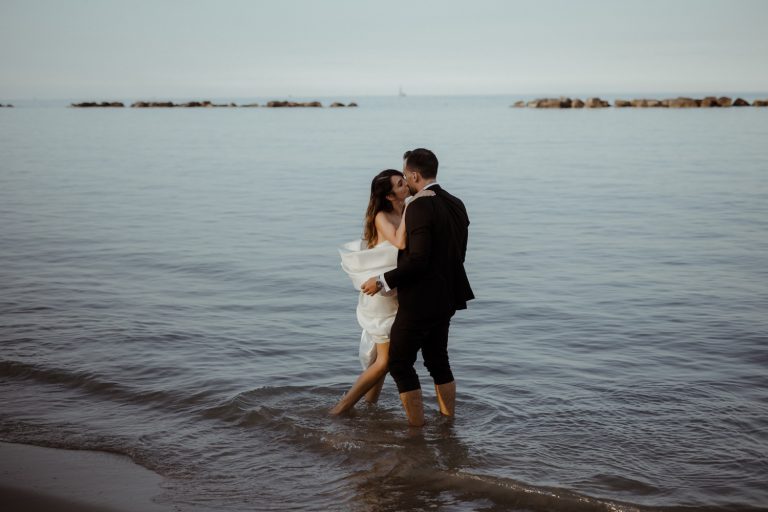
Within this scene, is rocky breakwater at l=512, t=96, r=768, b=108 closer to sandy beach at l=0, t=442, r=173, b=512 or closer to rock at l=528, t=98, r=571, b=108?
rock at l=528, t=98, r=571, b=108

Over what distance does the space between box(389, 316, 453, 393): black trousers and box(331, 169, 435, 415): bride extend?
0.15 m

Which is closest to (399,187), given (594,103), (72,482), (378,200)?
(378,200)

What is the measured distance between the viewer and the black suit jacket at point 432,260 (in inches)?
222

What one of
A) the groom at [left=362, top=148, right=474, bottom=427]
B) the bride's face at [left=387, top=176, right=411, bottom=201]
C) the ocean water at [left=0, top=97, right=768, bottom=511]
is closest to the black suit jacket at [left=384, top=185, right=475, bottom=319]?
the groom at [left=362, top=148, right=474, bottom=427]

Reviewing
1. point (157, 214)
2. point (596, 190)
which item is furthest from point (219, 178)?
point (596, 190)

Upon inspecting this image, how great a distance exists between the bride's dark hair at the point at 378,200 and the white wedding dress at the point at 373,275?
0.35 ft

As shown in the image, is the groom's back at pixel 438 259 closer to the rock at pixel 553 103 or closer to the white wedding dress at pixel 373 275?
the white wedding dress at pixel 373 275

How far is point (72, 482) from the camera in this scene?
5148 millimetres

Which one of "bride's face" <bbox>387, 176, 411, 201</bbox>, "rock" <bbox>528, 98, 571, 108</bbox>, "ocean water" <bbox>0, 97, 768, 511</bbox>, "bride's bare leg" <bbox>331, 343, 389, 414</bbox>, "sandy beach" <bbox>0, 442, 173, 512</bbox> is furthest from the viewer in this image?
"rock" <bbox>528, 98, 571, 108</bbox>

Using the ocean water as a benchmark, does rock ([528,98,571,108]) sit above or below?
above

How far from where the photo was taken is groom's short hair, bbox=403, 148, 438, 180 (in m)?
5.75

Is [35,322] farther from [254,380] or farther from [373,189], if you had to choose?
[373,189]

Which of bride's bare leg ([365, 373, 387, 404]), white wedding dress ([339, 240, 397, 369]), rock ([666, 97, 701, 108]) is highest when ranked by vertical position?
rock ([666, 97, 701, 108])

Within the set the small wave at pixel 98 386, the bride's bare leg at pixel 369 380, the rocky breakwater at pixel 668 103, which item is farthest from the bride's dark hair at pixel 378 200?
the rocky breakwater at pixel 668 103
